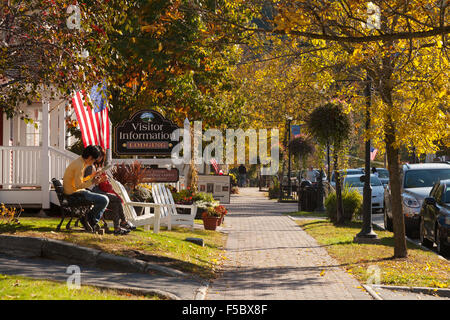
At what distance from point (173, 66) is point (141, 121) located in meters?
3.37

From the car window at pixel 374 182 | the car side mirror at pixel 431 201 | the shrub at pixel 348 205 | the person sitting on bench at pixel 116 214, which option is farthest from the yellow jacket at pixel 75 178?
the car window at pixel 374 182

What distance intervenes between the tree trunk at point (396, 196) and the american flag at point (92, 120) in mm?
6583

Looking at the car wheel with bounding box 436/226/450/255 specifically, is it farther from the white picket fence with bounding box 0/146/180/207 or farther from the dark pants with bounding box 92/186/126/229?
the white picket fence with bounding box 0/146/180/207

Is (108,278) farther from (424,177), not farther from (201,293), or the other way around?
(424,177)

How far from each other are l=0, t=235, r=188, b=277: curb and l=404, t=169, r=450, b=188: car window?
11.5 meters

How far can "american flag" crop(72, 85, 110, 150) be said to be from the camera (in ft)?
55.7

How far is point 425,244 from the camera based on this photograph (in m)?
16.9

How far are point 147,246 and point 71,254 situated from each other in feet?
5.86

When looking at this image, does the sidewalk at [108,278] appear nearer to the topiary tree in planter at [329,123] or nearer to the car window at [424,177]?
the topiary tree in planter at [329,123]

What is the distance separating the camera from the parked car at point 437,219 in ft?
49.3
